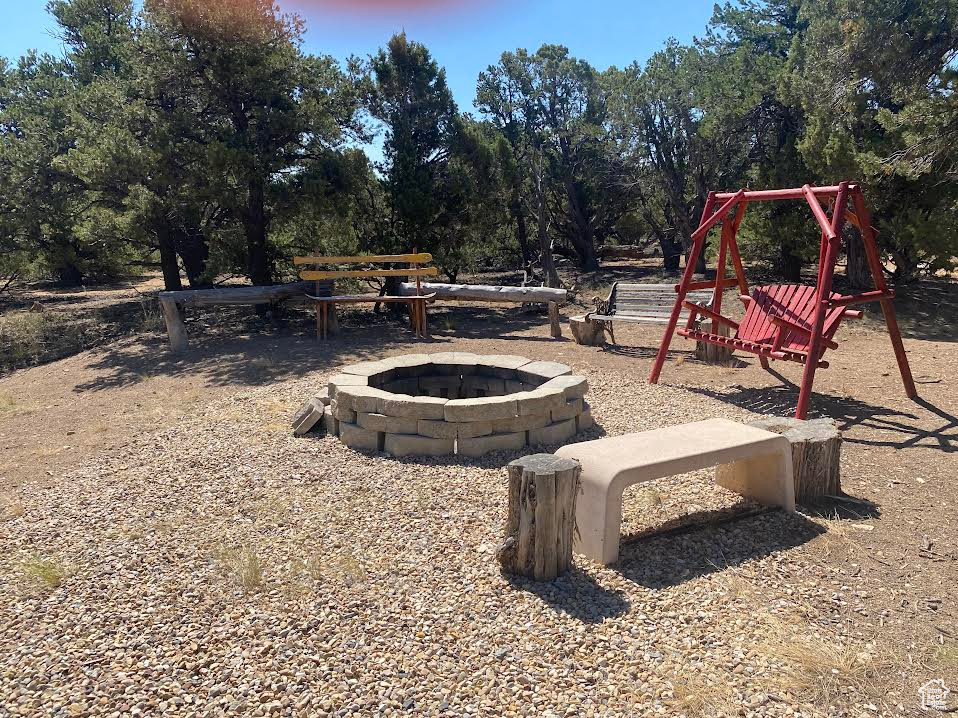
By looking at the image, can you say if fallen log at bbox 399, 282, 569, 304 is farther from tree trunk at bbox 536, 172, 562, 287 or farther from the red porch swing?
tree trunk at bbox 536, 172, 562, 287

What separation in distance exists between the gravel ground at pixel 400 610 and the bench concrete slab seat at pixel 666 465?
174 millimetres

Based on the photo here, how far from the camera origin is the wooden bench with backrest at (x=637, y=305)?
9773mm

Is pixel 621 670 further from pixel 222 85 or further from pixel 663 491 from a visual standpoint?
pixel 222 85

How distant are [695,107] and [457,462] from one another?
46.4 feet

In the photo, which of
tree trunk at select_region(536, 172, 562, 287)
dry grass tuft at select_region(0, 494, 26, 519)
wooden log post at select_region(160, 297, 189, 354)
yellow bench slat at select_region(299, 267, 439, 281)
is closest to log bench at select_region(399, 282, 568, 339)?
yellow bench slat at select_region(299, 267, 439, 281)

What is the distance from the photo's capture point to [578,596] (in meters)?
3.34

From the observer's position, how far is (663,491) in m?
4.65

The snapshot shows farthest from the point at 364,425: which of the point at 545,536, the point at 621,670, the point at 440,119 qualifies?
the point at 440,119

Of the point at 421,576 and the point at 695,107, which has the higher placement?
the point at 695,107

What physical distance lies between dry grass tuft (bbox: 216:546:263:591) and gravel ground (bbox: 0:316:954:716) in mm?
13

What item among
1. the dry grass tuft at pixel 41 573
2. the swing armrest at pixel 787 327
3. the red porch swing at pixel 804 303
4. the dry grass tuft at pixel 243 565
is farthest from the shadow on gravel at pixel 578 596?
the swing armrest at pixel 787 327

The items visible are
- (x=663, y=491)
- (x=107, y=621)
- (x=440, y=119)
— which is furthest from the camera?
(x=440, y=119)

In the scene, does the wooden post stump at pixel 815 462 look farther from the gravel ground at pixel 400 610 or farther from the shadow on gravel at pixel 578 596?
the shadow on gravel at pixel 578 596

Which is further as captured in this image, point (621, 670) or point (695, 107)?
point (695, 107)
